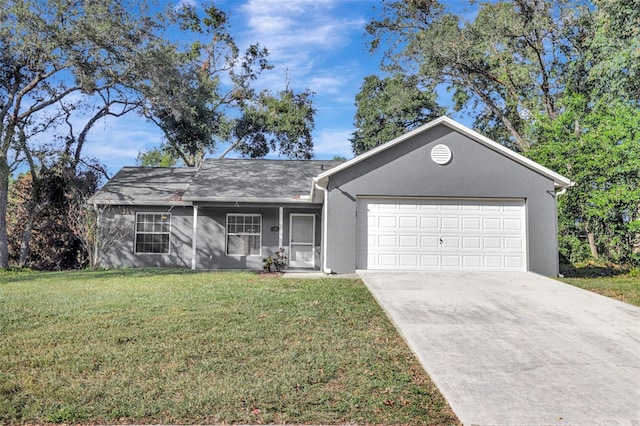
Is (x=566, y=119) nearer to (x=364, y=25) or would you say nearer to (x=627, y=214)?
(x=627, y=214)

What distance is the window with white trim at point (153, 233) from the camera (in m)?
16.3

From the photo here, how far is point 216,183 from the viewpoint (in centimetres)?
1662

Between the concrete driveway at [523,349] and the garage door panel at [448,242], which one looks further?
the garage door panel at [448,242]

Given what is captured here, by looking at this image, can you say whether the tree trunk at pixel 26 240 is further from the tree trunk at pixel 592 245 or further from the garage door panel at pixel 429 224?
the tree trunk at pixel 592 245

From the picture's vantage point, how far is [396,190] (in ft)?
40.3

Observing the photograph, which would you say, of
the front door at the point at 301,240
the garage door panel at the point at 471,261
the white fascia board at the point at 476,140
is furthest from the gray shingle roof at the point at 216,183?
the garage door panel at the point at 471,261

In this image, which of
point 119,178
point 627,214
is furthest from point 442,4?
point 119,178

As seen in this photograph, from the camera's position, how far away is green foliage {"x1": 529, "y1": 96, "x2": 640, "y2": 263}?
1426 cm

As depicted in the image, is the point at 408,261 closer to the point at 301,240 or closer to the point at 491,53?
the point at 301,240

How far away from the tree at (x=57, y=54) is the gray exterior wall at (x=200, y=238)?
4.04 metres

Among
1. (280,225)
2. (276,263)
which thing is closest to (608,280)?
(276,263)

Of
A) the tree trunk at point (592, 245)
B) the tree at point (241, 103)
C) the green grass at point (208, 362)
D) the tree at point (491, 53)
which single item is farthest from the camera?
the tree at point (241, 103)

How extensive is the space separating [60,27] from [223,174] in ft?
25.2

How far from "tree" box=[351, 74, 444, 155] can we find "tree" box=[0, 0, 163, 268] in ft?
41.5
